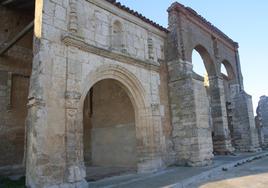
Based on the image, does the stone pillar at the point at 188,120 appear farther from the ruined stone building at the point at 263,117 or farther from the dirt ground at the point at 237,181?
the ruined stone building at the point at 263,117

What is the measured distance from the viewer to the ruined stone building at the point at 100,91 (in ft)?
17.4

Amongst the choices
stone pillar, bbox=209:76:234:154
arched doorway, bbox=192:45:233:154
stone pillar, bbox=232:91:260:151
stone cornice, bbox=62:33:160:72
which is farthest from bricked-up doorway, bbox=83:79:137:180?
stone pillar, bbox=232:91:260:151

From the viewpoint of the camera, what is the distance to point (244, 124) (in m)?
12.7

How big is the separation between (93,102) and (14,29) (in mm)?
3807

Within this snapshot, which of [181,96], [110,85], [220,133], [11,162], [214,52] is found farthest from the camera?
[214,52]

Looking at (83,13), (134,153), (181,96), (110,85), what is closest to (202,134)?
(181,96)

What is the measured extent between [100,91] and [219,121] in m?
5.18

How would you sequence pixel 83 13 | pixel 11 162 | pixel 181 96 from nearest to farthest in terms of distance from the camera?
pixel 83 13 < pixel 11 162 < pixel 181 96

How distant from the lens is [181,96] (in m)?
8.61

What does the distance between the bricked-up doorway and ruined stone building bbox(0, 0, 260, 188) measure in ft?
0.12

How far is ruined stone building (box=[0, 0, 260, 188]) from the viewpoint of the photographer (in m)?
5.30

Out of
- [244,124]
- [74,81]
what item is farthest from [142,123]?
[244,124]

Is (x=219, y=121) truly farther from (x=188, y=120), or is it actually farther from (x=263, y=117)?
(x=263, y=117)

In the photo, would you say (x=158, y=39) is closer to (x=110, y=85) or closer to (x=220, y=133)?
(x=110, y=85)
